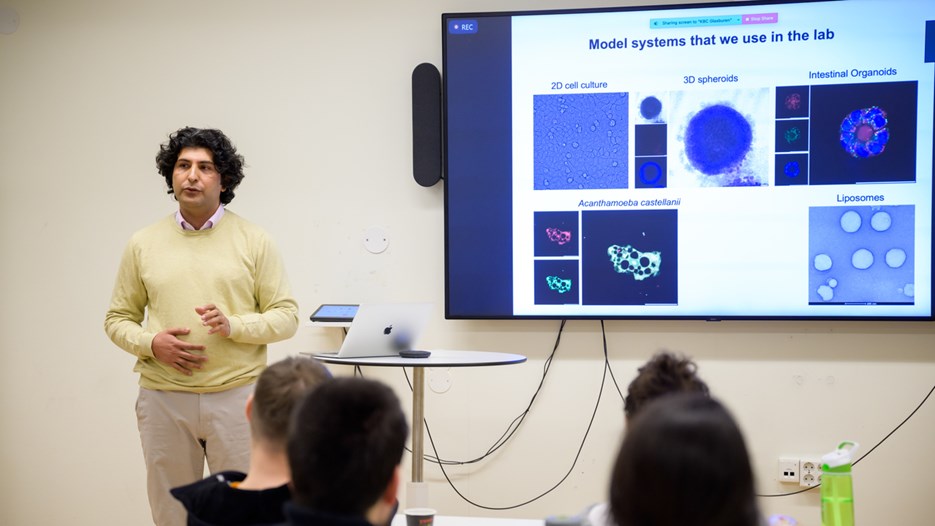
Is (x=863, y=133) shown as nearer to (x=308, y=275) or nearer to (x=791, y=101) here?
(x=791, y=101)

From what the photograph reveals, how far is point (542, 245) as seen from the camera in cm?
368

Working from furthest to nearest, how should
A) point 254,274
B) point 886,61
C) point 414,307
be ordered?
point 886,61, point 254,274, point 414,307

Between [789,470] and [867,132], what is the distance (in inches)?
54.1

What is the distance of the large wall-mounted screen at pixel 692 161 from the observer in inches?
138

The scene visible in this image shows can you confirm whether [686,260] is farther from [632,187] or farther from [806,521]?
[806,521]

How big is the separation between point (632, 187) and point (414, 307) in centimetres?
121

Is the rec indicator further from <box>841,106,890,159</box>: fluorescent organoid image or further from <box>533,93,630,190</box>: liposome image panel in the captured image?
<box>841,106,890,159</box>: fluorescent organoid image

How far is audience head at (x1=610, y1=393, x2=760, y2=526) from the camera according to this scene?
100 centimetres

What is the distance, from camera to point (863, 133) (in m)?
3.51


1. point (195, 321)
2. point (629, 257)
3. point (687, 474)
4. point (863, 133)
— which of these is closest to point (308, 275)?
point (195, 321)

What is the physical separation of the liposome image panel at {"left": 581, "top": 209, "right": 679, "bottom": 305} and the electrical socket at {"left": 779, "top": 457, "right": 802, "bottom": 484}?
0.79 metres

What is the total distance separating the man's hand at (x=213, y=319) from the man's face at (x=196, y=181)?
409 millimetres

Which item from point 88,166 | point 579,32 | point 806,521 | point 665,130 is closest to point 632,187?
point 665,130

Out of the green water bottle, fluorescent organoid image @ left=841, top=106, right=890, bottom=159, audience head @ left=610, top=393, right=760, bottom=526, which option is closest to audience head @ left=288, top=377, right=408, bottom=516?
audience head @ left=610, top=393, right=760, bottom=526
